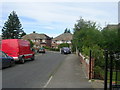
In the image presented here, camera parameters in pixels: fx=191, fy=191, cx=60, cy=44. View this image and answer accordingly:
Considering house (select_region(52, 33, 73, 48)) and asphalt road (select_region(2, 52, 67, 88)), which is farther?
house (select_region(52, 33, 73, 48))

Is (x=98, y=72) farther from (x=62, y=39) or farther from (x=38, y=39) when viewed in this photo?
(x=38, y=39)

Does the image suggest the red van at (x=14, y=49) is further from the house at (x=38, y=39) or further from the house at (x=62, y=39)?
the house at (x=38, y=39)

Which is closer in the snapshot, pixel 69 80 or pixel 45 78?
pixel 69 80

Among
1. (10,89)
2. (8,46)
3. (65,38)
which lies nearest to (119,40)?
(10,89)

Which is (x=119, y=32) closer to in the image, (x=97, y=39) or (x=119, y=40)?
(x=119, y=40)

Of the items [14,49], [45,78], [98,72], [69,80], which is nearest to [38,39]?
[14,49]

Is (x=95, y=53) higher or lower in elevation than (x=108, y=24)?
lower

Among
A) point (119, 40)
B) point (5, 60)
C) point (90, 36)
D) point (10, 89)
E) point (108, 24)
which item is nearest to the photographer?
point (10, 89)

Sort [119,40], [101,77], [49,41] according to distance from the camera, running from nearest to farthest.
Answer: [101,77], [119,40], [49,41]

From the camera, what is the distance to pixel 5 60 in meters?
14.5

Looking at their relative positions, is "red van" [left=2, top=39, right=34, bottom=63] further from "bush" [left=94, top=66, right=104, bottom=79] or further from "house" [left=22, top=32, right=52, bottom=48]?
"house" [left=22, top=32, right=52, bottom=48]

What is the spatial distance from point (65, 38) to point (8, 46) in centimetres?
7211

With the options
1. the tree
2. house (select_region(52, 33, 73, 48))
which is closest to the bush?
the tree

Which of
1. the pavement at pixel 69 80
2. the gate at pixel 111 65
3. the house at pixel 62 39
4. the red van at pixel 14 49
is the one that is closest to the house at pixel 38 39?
the house at pixel 62 39
